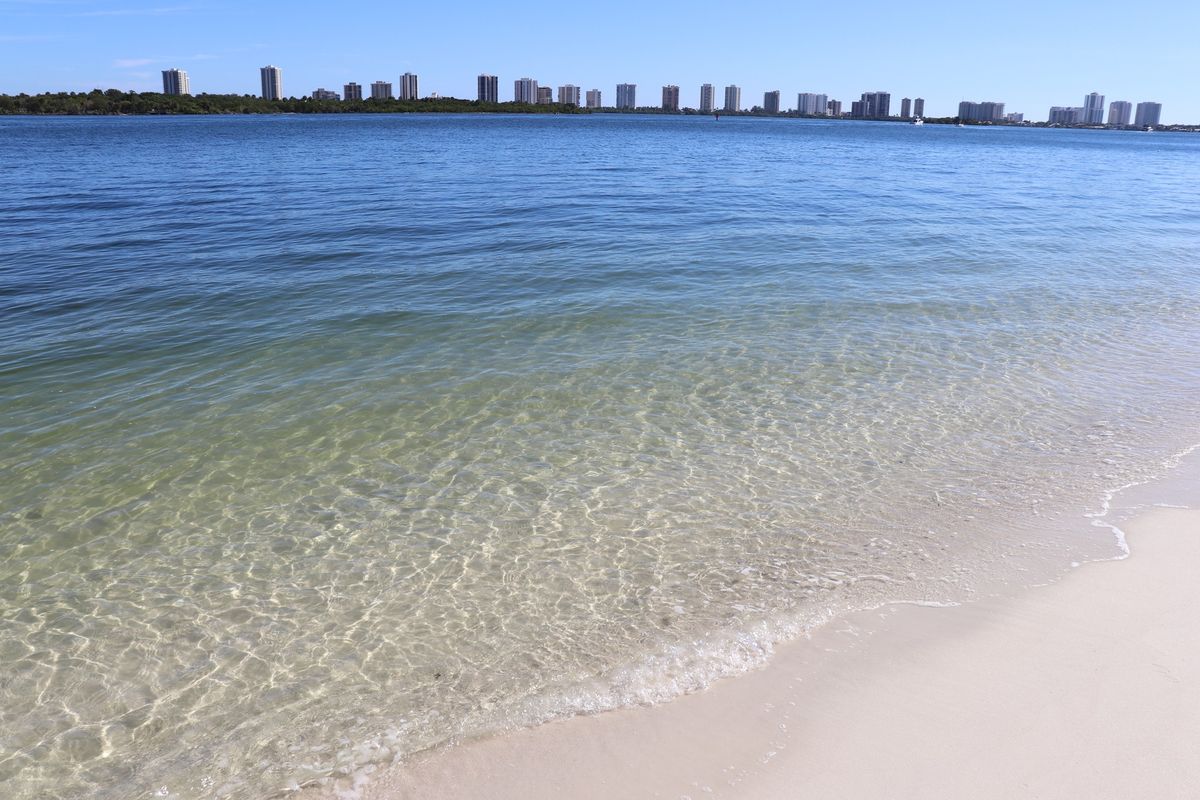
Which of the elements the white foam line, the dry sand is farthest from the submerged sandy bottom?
the white foam line

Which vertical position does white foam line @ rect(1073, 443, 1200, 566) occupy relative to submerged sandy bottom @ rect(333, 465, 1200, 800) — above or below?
above

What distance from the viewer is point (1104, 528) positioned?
6.44 meters

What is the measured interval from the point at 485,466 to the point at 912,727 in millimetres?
4521

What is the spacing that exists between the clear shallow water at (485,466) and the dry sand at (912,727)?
284 millimetres

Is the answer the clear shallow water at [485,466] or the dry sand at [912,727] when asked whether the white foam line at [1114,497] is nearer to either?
the clear shallow water at [485,466]

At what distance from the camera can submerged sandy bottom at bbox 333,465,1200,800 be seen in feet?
13.1

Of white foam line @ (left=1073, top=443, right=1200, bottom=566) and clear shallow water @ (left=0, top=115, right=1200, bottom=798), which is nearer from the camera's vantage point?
clear shallow water @ (left=0, top=115, right=1200, bottom=798)

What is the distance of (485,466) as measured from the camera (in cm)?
762

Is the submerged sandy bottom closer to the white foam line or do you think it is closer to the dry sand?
the dry sand

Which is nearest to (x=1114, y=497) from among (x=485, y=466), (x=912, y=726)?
(x=912, y=726)

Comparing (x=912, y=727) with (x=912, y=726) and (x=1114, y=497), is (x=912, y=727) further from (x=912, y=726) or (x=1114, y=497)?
(x=1114, y=497)

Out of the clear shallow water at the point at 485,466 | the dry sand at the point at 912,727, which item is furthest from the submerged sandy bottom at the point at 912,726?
the clear shallow water at the point at 485,466

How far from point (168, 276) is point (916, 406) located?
13.9 metres

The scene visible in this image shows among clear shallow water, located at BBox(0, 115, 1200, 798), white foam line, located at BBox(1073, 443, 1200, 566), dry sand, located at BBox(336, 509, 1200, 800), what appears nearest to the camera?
dry sand, located at BBox(336, 509, 1200, 800)
